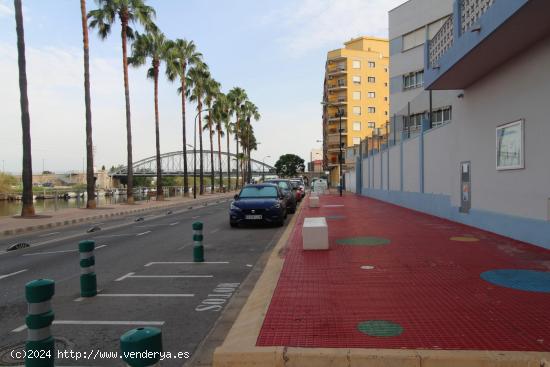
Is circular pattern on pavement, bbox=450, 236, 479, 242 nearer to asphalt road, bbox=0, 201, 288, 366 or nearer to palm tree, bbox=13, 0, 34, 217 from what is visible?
asphalt road, bbox=0, 201, 288, 366

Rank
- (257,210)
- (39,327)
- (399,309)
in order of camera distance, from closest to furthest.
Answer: (39,327), (399,309), (257,210)

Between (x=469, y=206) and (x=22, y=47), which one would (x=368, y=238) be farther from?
(x=22, y=47)

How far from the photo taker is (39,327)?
3600 mm

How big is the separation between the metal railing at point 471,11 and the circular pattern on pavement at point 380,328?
24.5 ft

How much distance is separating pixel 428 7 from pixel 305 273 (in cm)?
3402

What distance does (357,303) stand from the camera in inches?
205

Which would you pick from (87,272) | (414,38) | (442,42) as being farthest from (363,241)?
(414,38)

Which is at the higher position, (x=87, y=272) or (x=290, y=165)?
(x=290, y=165)

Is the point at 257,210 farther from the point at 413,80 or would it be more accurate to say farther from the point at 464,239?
the point at 413,80

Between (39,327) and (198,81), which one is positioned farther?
(198,81)

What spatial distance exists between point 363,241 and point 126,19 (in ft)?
91.0

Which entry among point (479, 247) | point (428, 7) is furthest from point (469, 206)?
point (428, 7)

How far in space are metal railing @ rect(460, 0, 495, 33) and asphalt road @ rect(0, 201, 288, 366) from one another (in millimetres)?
7204

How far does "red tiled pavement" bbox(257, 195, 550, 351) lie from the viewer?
402 centimetres
